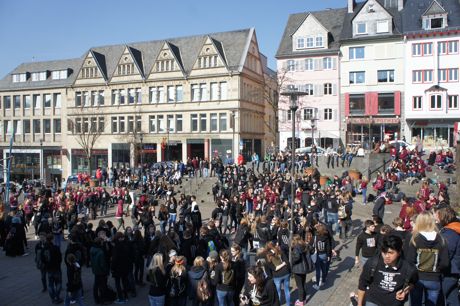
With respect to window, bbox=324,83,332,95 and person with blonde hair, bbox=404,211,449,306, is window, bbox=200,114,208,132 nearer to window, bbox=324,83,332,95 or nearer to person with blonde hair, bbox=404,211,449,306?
window, bbox=324,83,332,95

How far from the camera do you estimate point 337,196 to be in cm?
1780

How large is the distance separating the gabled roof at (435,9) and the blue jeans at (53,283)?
149ft

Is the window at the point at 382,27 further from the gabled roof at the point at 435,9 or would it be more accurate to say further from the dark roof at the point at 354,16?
the gabled roof at the point at 435,9

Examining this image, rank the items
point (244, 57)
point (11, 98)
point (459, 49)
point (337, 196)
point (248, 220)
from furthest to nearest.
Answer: point (11, 98)
point (244, 57)
point (459, 49)
point (337, 196)
point (248, 220)

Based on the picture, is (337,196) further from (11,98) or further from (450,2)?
(11,98)

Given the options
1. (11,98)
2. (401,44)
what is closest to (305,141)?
(401,44)

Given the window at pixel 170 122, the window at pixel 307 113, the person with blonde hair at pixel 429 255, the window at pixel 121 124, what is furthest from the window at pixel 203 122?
the person with blonde hair at pixel 429 255

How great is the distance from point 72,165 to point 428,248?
5710 cm

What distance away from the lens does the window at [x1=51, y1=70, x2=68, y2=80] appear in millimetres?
60719

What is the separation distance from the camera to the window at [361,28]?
47.5 metres

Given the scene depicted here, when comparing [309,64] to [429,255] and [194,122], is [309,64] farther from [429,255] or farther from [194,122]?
[429,255]

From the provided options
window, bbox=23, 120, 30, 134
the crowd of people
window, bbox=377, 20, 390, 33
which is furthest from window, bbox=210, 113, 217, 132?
window, bbox=23, 120, 30, 134

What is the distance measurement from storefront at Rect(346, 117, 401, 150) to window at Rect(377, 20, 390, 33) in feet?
31.1

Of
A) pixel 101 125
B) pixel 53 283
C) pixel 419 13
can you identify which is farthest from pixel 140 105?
pixel 53 283
